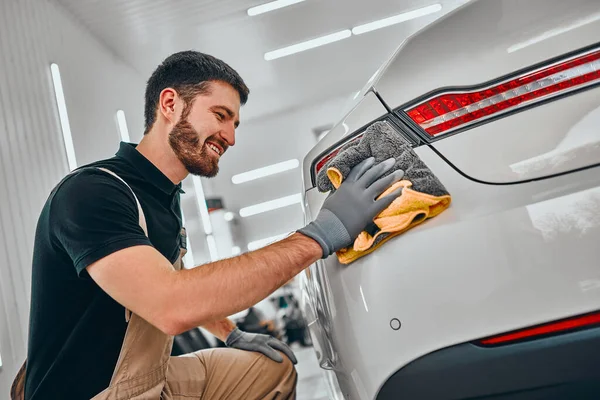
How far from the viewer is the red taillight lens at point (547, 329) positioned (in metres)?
0.91

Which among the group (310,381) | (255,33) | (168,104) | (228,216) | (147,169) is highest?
(255,33)

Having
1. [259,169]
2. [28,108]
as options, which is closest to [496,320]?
[28,108]

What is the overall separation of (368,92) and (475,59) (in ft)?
0.84

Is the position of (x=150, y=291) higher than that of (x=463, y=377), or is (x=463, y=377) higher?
(x=150, y=291)

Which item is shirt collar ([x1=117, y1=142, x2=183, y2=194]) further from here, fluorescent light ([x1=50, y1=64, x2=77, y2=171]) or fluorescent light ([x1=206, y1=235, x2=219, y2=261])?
fluorescent light ([x1=206, y1=235, x2=219, y2=261])

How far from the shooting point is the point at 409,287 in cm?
99

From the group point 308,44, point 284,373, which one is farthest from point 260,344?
point 308,44

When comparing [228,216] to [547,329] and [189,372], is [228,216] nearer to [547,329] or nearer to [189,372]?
[189,372]

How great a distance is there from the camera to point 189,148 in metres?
1.77

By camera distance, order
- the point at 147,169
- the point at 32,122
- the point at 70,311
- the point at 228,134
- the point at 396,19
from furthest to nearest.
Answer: the point at 396,19, the point at 32,122, the point at 228,134, the point at 147,169, the point at 70,311

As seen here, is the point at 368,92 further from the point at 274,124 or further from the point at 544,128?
the point at 274,124

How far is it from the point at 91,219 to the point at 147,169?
41cm

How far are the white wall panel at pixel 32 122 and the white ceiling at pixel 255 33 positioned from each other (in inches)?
15.0

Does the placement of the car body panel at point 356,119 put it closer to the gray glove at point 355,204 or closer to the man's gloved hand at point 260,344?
the gray glove at point 355,204
